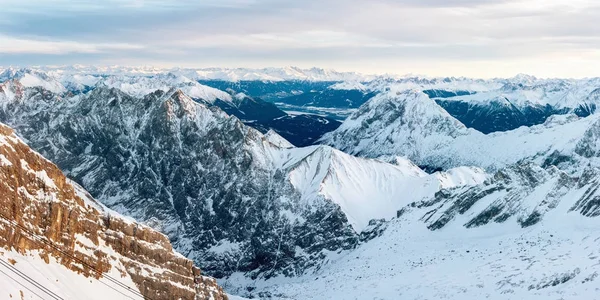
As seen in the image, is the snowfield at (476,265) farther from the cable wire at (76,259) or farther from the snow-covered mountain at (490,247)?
the cable wire at (76,259)

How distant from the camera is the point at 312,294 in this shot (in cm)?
13338

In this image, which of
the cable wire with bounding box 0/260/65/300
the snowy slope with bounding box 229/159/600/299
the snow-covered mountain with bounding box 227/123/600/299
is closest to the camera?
the cable wire with bounding box 0/260/65/300

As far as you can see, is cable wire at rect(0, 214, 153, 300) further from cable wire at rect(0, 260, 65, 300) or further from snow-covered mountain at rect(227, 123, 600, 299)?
snow-covered mountain at rect(227, 123, 600, 299)

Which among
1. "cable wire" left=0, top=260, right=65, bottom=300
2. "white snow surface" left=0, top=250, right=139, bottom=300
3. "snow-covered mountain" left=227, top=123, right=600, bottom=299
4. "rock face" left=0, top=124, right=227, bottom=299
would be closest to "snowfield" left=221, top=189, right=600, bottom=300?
"snow-covered mountain" left=227, top=123, right=600, bottom=299

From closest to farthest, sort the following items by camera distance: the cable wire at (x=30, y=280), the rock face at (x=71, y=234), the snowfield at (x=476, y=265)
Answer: the cable wire at (x=30, y=280), the rock face at (x=71, y=234), the snowfield at (x=476, y=265)

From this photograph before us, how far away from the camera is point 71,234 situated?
252 feet

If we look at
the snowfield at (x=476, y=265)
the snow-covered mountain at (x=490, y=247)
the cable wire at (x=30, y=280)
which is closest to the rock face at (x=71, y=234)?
the cable wire at (x=30, y=280)

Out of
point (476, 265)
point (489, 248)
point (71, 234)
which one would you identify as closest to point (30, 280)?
point (71, 234)

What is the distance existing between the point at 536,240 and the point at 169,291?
241ft

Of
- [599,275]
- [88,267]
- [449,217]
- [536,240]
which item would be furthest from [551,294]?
[449,217]

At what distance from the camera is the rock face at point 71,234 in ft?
232

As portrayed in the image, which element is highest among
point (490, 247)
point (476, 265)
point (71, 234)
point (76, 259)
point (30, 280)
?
point (71, 234)

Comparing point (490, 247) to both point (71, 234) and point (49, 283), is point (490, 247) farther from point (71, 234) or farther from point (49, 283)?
point (49, 283)

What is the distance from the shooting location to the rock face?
70.8 meters
